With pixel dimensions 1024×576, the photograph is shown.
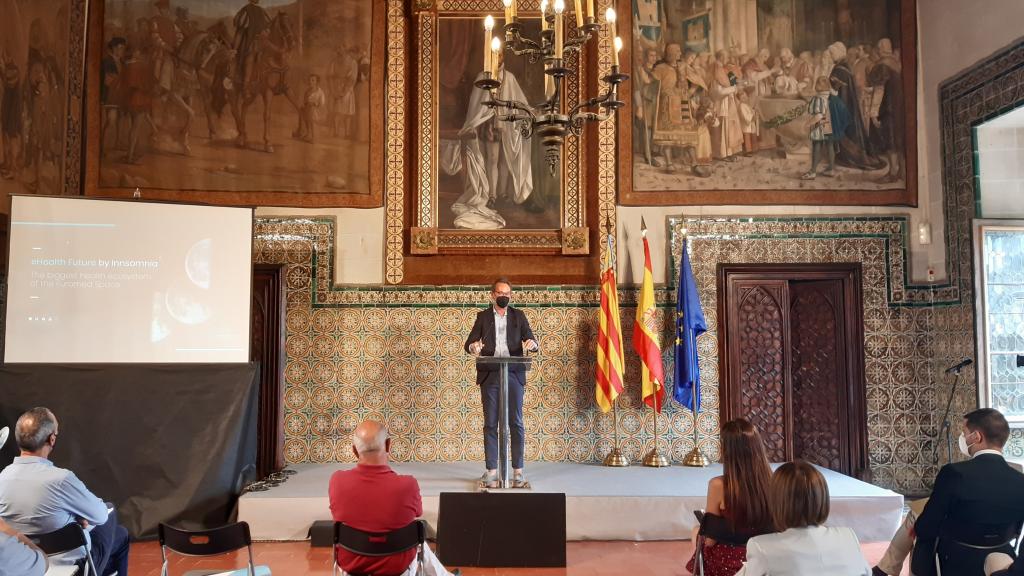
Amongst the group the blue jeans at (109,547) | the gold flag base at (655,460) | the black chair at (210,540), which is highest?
the black chair at (210,540)

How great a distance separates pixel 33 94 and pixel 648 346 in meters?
6.26

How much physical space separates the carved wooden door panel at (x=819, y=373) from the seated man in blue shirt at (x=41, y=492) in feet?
23.3

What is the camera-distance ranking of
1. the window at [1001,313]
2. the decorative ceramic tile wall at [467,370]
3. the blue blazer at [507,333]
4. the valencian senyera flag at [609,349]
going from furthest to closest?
the decorative ceramic tile wall at [467,370] → the valencian senyera flag at [609,349] → the window at [1001,313] → the blue blazer at [507,333]

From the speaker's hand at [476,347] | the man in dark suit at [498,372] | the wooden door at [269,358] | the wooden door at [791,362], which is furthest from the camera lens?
the wooden door at [791,362]

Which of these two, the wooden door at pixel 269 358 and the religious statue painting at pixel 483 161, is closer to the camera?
the wooden door at pixel 269 358

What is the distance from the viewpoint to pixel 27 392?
6152mm

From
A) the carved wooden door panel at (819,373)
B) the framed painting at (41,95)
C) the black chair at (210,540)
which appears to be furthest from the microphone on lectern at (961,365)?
the framed painting at (41,95)

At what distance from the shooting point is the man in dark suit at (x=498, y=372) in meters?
Result: 6.77

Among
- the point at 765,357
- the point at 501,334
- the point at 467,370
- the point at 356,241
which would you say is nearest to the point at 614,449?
the point at 467,370

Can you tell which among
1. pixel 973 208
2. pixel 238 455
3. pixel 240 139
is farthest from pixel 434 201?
pixel 973 208

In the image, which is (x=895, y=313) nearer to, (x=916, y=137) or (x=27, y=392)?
(x=916, y=137)

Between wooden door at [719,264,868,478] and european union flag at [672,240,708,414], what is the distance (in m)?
0.44

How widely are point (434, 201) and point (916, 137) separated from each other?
17.1 feet

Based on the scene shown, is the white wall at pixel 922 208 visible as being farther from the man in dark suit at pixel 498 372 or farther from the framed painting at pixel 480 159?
the man in dark suit at pixel 498 372
